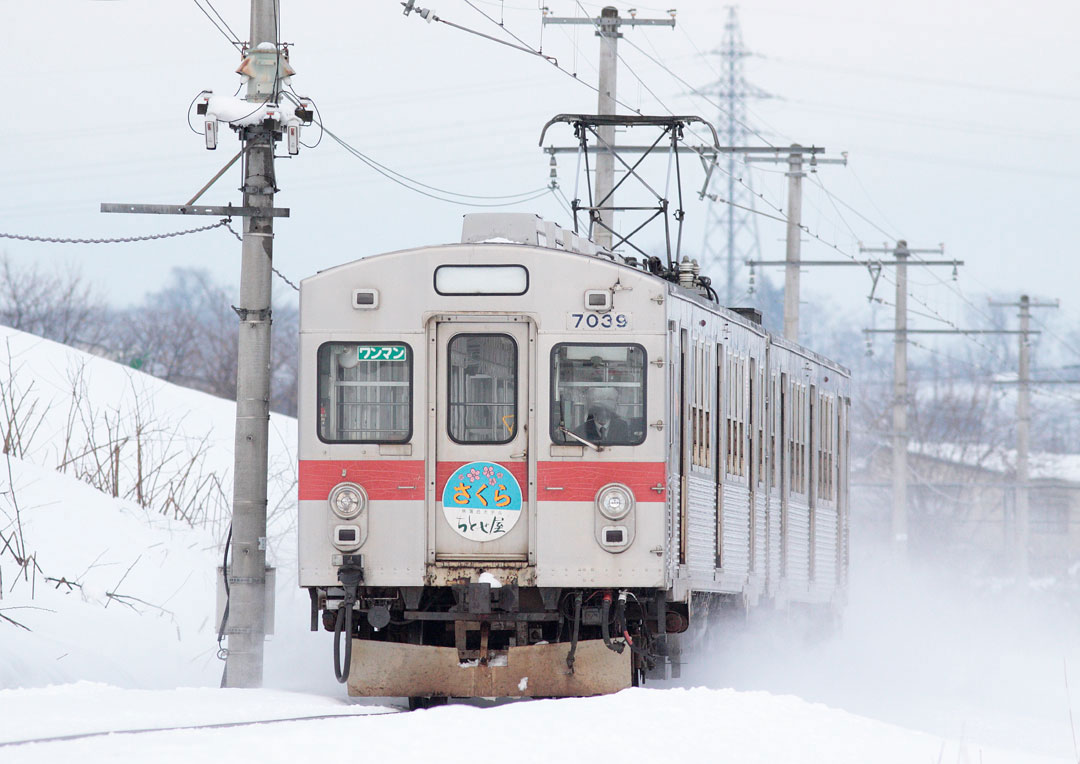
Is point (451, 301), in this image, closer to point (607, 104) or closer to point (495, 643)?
point (495, 643)

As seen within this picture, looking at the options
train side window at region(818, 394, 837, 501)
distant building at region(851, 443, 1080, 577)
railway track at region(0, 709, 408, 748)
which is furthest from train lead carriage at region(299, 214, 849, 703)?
distant building at region(851, 443, 1080, 577)

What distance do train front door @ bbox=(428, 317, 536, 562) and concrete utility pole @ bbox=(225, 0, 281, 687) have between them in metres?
1.92

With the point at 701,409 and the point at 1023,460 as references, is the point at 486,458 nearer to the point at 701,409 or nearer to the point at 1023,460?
the point at 701,409

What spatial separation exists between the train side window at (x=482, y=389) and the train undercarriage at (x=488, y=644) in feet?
3.39

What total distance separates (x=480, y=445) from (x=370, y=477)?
0.77 metres

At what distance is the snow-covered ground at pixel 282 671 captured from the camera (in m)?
8.76

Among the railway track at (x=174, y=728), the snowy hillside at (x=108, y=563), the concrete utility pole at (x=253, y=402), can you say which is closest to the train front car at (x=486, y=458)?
the railway track at (x=174, y=728)

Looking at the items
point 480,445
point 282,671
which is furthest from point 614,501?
point 282,671

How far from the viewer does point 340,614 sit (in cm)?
1165

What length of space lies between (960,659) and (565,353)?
1372cm

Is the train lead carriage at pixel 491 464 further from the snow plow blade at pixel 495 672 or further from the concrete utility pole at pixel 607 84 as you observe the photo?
the concrete utility pole at pixel 607 84

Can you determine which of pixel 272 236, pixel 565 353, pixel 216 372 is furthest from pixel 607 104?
pixel 216 372

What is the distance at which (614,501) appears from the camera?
1152 centimetres

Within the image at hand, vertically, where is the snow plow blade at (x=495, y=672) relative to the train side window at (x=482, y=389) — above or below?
below
